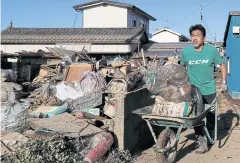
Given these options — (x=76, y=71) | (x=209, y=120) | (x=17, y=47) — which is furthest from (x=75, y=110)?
(x=17, y=47)

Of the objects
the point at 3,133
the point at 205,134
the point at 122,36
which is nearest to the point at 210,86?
the point at 205,134

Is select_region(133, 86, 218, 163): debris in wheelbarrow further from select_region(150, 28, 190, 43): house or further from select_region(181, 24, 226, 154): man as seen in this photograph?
select_region(150, 28, 190, 43): house

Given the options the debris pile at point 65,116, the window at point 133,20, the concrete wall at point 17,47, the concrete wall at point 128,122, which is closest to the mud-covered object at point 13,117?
the debris pile at point 65,116

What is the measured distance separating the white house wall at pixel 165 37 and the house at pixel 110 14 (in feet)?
42.6

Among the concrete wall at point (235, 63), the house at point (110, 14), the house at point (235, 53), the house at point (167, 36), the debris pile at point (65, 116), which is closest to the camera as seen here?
the debris pile at point (65, 116)

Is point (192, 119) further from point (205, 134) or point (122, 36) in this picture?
point (122, 36)

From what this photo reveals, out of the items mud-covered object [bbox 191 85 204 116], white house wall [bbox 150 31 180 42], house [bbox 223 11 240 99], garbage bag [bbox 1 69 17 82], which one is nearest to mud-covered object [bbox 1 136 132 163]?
mud-covered object [bbox 191 85 204 116]

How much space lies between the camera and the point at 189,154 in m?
6.37

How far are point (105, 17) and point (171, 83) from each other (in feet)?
103

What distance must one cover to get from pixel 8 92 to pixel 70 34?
17988 mm

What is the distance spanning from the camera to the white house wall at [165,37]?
167 ft

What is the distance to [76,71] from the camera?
8156mm

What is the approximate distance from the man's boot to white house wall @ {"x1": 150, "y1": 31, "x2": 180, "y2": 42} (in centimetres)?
4518

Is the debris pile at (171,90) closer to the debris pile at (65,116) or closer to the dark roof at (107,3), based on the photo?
the debris pile at (65,116)
